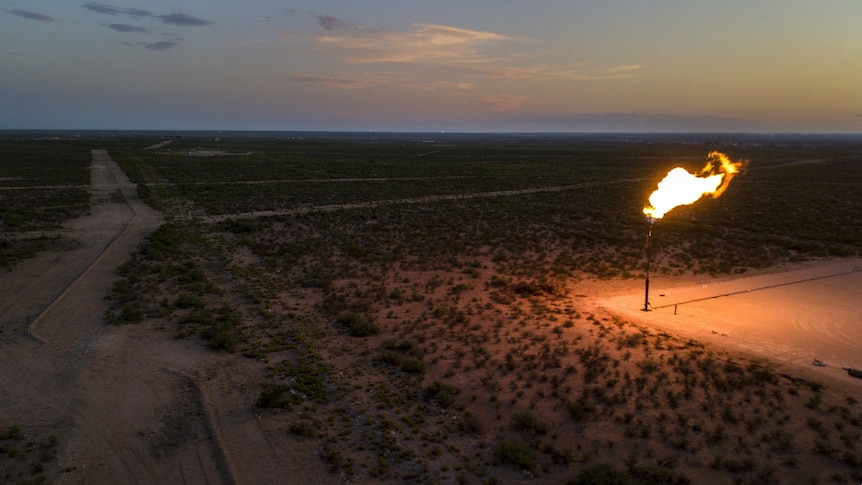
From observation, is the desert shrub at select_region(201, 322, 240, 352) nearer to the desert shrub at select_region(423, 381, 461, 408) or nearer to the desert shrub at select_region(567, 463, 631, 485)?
the desert shrub at select_region(423, 381, 461, 408)

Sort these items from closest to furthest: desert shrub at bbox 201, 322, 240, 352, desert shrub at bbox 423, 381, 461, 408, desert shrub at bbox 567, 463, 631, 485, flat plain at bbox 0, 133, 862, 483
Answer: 1. desert shrub at bbox 567, 463, 631, 485
2. flat plain at bbox 0, 133, 862, 483
3. desert shrub at bbox 423, 381, 461, 408
4. desert shrub at bbox 201, 322, 240, 352

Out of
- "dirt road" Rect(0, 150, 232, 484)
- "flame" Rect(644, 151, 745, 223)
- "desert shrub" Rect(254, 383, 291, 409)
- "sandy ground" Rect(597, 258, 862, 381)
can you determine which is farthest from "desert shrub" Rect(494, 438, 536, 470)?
"flame" Rect(644, 151, 745, 223)

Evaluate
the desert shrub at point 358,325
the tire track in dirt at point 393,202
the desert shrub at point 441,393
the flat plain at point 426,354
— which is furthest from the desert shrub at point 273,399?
the tire track in dirt at point 393,202

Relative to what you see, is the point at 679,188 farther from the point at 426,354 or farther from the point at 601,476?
the point at 601,476

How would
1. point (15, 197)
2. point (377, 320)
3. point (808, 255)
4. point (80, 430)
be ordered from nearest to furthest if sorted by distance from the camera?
point (80, 430), point (377, 320), point (808, 255), point (15, 197)

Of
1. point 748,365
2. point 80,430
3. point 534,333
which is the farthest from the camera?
point 534,333

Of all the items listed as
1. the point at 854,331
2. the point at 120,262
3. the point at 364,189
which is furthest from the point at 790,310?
the point at 364,189

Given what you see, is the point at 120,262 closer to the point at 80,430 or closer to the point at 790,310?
the point at 80,430
